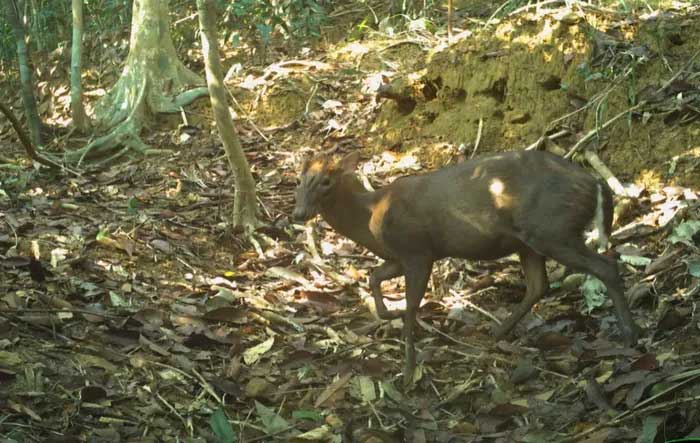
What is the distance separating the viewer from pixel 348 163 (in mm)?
6648

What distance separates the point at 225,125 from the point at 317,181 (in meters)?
1.31

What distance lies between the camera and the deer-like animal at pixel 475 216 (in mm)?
5707

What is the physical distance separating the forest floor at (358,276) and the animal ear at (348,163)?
0.88 metres

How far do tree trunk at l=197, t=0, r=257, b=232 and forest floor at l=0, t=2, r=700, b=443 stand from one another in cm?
18

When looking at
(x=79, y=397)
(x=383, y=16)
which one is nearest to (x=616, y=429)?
(x=79, y=397)

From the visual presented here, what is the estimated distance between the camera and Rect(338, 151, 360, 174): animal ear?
21.7 feet

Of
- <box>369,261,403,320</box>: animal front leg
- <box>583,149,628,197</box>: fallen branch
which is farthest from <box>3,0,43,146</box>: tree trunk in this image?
<box>583,149,628,197</box>: fallen branch

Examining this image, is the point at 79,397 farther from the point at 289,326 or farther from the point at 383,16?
the point at 383,16

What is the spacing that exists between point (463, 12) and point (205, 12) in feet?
15.3

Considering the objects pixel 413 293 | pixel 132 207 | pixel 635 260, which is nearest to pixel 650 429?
pixel 413 293

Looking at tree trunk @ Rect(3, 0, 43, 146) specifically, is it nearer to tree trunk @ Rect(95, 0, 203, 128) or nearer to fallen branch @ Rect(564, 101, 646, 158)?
tree trunk @ Rect(95, 0, 203, 128)

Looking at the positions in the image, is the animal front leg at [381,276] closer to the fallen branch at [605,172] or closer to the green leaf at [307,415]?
the green leaf at [307,415]

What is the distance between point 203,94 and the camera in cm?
1059

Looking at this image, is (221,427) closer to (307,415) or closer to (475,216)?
(307,415)
